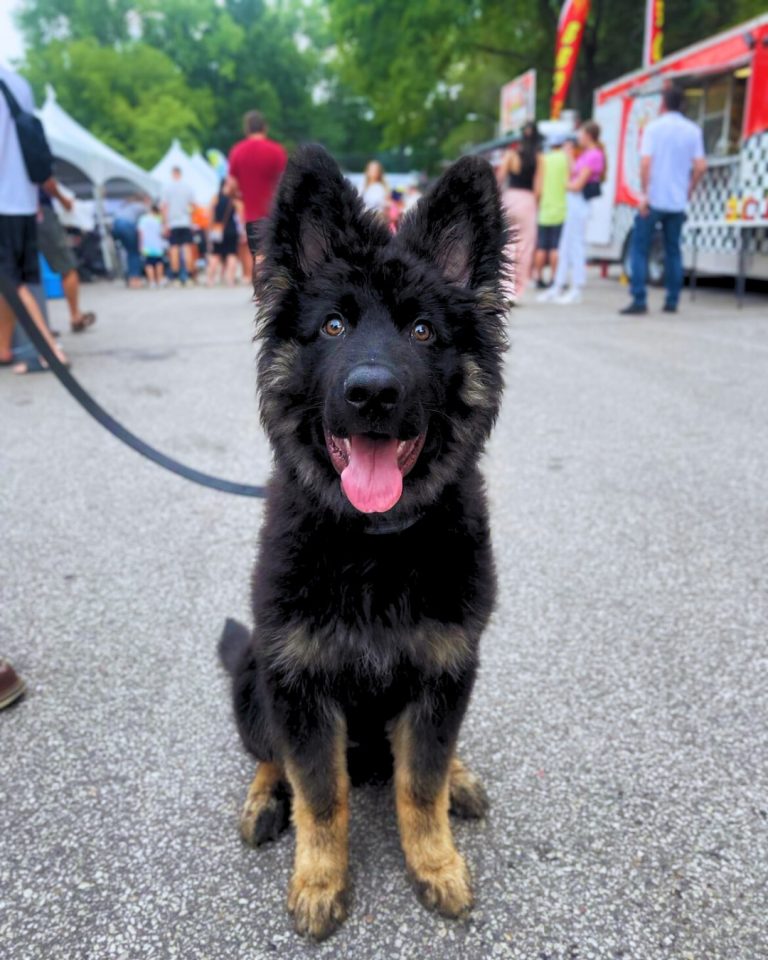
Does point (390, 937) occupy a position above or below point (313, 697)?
below

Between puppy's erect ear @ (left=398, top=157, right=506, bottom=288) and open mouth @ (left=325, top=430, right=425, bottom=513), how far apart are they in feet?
1.84

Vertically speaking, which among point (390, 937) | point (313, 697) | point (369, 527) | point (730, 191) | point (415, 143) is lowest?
point (390, 937)

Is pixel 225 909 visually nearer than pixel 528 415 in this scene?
Yes

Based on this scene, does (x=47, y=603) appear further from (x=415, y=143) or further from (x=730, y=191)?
(x=415, y=143)

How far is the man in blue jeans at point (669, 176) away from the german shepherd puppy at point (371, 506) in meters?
9.06

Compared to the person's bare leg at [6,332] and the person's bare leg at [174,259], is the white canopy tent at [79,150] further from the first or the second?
the person's bare leg at [6,332]

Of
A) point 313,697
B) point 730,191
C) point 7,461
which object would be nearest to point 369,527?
point 313,697

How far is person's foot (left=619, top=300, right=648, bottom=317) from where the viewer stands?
10.5m

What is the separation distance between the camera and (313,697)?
1.91 m

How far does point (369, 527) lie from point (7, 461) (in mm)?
4382

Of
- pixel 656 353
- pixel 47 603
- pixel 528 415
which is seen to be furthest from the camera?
pixel 656 353

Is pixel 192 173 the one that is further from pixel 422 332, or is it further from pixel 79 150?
pixel 422 332

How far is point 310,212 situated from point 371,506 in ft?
2.88

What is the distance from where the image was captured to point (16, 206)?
6.40 m
